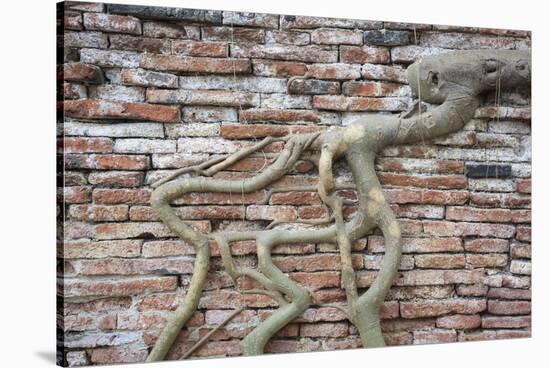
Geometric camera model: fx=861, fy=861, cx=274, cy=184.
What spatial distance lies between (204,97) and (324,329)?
1105 mm

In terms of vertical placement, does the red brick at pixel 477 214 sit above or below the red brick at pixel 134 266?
above

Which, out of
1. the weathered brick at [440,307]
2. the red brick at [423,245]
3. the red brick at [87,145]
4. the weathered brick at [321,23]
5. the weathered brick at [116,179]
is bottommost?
the weathered brick at [440,307]

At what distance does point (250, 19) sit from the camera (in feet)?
11.8

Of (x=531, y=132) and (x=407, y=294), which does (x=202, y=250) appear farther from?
(x=531, y=132)

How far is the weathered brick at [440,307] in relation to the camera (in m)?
3.78

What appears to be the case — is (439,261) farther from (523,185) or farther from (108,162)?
(108,162)

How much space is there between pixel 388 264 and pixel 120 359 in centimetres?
120

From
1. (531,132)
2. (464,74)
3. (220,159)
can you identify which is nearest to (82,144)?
(220,159)

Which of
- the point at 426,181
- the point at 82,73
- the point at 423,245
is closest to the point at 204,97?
the point at 82,73

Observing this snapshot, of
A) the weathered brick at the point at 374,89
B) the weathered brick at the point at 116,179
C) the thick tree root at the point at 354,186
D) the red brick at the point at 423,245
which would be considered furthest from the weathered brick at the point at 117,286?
the weathered brick at the point at 374,89

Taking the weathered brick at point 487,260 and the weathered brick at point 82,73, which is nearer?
the weathered brick at point 82,73

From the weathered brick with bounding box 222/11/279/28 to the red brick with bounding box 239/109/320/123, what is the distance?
1.18 ft

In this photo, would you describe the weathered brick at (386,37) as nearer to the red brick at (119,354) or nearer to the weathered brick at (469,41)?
the weathered brick at (469,41)

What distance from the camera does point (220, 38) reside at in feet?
11.6
